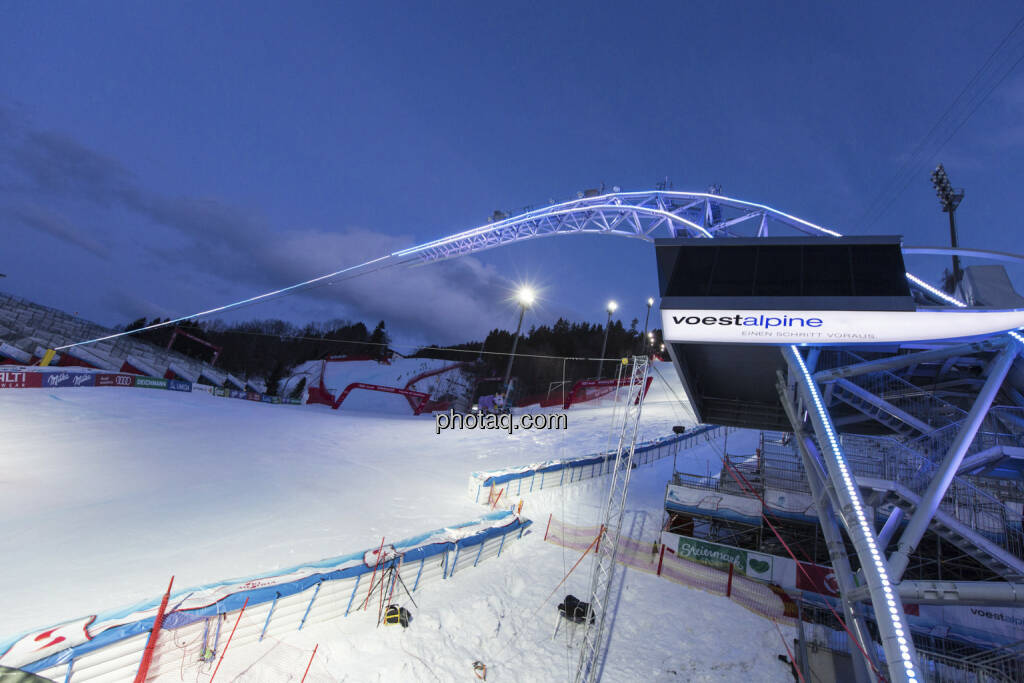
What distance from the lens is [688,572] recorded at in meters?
17.2

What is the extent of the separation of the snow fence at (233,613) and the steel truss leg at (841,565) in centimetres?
1097

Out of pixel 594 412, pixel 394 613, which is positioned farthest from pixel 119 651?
pixel 594 412

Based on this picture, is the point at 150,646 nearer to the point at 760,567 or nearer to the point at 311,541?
the point at 311,541

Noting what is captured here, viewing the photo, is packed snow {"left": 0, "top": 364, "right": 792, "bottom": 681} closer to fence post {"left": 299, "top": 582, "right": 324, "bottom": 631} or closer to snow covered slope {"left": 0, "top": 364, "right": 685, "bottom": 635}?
snow covered slope {"left": 0, "top": 364, "right": 685, "bottom": 635}

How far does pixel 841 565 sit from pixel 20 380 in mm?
49280

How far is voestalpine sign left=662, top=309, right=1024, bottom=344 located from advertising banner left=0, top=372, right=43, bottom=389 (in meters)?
44.4

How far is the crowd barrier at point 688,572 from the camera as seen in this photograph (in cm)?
1573

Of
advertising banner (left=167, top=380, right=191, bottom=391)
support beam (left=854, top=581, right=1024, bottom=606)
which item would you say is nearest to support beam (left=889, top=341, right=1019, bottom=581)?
support beam (left=854, top=581, right=1024, bottom=606)

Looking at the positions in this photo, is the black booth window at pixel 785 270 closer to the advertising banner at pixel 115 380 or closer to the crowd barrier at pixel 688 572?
the crowd barrier at pixel 688 572

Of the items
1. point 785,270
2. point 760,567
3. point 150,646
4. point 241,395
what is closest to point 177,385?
point 241,395

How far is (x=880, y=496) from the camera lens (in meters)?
14.1

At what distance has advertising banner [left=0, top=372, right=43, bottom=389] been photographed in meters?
29.8

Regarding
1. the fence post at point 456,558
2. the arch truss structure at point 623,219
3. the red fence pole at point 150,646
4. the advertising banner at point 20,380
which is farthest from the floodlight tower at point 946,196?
the advertising banner at point 20,380

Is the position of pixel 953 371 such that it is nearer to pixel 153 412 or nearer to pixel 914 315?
pixel 914 315
